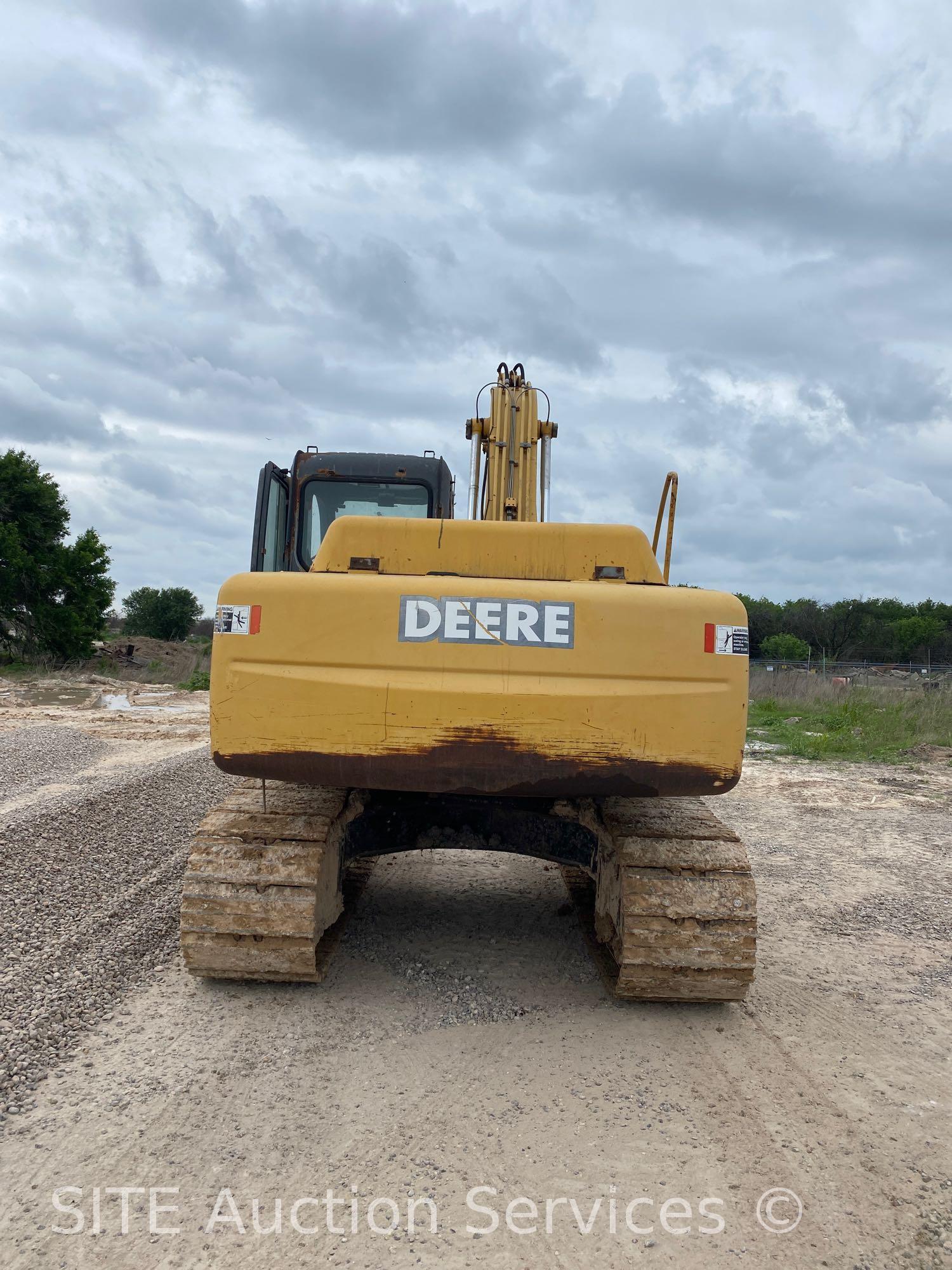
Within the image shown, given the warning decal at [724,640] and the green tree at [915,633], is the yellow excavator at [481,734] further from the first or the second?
the green tree at [915,633]

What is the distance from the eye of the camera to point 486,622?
3352mm

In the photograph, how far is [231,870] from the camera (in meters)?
3.70

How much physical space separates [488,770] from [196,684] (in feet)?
75.7

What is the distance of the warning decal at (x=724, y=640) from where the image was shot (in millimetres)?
3377

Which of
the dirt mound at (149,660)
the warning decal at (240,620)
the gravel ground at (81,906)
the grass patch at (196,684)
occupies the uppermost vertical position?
the warning decal at (240,620)

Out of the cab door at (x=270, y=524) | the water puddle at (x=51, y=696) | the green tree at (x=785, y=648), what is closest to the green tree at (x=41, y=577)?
the water puddle at (x=51, y=696)

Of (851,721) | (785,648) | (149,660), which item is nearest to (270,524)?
(851,721)

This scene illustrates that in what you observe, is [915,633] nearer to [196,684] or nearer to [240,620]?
[196,684]

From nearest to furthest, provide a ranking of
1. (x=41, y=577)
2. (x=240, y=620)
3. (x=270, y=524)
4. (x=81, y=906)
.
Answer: (x=240, y=620) < (x=81, y=906) < (x=270, y=524) < (x=41, y=577)

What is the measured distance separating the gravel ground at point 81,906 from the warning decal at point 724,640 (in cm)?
274

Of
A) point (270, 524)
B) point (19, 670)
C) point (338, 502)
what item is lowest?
point (19, 670)

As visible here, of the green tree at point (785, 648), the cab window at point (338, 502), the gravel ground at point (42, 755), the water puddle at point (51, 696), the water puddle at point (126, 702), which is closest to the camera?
the cab window at point (338, 502)

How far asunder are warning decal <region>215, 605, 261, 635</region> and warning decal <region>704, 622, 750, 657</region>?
1.67 meters

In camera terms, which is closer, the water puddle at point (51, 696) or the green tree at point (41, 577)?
the water puddle at point (51, 696)
